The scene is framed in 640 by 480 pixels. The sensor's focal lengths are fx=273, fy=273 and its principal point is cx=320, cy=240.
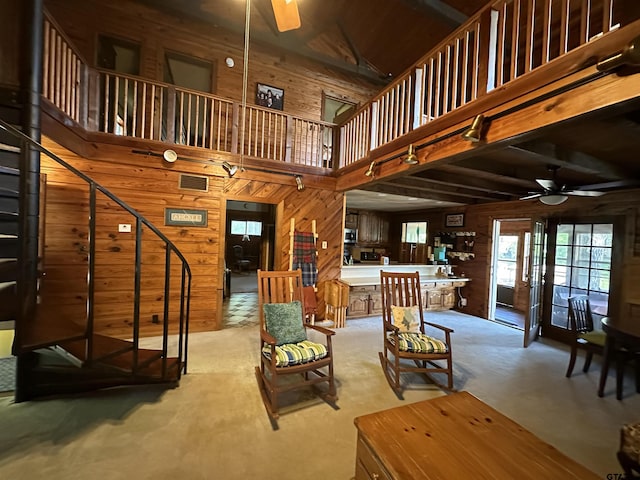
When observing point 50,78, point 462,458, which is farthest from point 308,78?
point 462,458

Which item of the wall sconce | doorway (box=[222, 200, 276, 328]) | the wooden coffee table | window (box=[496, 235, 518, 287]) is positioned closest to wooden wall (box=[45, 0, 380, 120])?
the wall sconce

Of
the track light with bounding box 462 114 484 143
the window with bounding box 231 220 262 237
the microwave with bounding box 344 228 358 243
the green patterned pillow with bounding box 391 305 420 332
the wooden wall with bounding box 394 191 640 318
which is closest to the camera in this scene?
the track light with bounding box 462 114 484 143

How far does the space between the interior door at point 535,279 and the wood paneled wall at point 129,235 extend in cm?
371

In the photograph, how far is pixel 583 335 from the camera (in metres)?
3.11

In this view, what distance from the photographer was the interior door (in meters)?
4.05

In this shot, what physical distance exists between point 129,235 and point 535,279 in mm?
5982

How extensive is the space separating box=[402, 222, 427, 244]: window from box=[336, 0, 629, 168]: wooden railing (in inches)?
148

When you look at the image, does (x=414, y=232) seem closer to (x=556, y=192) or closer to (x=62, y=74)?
(x=556, y=192)

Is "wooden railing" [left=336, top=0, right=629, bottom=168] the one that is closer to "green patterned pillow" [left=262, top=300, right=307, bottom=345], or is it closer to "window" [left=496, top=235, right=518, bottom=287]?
"green patterned pillow" [left=262, top=300, right=307, bottom=345]

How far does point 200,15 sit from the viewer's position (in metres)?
4.51

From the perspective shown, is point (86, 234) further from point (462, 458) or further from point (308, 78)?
point (308, 78)

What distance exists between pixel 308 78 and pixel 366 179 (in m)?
3.18

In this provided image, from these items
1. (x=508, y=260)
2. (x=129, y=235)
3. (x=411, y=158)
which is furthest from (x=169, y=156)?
(x=508, y=260)

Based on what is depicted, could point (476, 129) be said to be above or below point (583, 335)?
above
